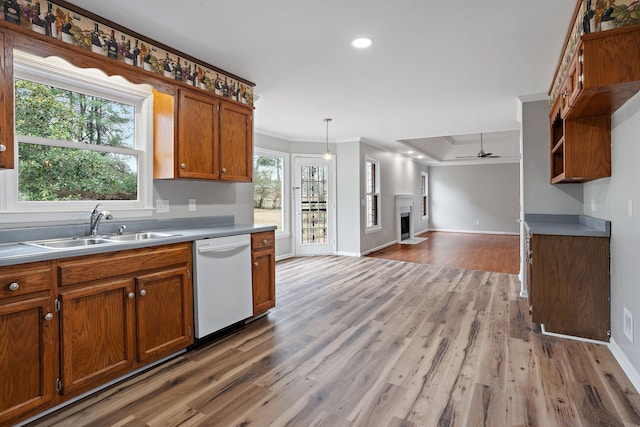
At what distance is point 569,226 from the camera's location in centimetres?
324

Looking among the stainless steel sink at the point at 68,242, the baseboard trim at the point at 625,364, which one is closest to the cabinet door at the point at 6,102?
the stainless steel sink at the point at 68,242

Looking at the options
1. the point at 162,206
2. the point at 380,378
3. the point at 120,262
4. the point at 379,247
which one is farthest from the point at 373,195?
the point at 120,262

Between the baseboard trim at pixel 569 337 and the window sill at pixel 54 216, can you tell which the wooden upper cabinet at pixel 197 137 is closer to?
the window sill at pixel 54 216

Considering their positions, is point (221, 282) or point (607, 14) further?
point (221, 282)

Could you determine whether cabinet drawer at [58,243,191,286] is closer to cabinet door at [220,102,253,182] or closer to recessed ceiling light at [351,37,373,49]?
cabinet door at [220,102,253,182]

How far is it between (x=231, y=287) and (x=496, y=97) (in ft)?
12.0

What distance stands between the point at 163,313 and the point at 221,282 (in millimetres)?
512

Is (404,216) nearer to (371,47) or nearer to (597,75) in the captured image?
(371,47)

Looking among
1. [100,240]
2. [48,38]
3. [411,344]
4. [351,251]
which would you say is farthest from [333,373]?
[351,251]

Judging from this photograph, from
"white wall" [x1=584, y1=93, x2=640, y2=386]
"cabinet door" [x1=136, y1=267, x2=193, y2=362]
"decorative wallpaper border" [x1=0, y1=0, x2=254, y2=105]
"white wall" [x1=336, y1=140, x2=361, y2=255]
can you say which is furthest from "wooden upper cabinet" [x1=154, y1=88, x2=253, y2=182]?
"white wall" [x1=336, y1=140, x2=361, y2=255]

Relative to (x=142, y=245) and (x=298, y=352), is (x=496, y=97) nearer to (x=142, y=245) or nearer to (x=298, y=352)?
(x=298, y=352)

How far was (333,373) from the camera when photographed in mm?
2287

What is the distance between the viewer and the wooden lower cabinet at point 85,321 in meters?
1.69

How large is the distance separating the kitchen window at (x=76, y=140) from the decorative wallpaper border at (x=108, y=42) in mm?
340
